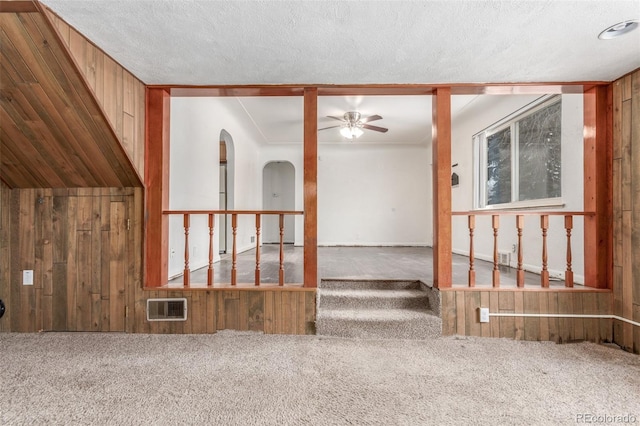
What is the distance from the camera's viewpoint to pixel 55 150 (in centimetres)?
238

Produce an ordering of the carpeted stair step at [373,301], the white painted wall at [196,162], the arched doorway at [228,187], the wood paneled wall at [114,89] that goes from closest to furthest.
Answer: the wood paneled wall at [114,89] → the carpeted stair step at [373,301] → the white painted wall at [196,162] → the arched doorway at [228,187]

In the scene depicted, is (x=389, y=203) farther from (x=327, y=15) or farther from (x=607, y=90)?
(x=327, y=15)

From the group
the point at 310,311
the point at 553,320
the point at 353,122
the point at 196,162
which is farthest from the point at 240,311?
the point at 353,122

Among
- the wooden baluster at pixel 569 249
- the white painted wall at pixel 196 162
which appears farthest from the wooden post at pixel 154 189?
the wooden baluster at pixel 569 249

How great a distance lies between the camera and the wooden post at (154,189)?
2.71 m

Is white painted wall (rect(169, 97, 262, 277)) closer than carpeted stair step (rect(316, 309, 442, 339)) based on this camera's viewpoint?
No

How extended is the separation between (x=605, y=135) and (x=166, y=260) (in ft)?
13.1

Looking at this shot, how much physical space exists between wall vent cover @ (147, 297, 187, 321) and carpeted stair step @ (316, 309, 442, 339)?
1.19 metres

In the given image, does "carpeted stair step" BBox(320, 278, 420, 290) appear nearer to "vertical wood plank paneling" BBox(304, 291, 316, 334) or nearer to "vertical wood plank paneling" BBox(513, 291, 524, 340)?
"vertical wood plank paneling" BBox(304, 291, 316, 334)

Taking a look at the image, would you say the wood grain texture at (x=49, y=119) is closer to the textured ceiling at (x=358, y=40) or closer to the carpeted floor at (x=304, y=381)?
the textured ceiling at (x=358, y=40)

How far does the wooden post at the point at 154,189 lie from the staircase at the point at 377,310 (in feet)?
4.82

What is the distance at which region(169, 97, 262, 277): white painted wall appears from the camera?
336 cm

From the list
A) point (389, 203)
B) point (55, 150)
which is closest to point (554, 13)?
point (55, 150)

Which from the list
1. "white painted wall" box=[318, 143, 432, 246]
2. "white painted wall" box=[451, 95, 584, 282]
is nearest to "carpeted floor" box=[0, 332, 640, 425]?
"white painted wall" box=[451, 95, 584, 282]
